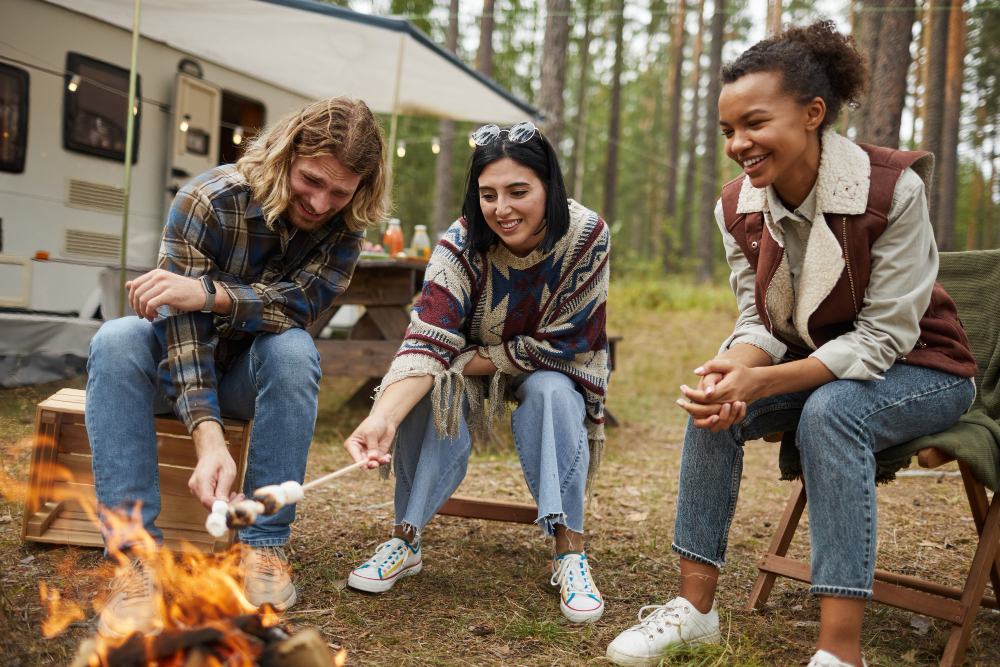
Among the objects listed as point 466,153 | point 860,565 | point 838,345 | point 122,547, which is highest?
point 466,153

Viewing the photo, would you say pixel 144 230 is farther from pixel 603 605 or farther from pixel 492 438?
pixel 603 605

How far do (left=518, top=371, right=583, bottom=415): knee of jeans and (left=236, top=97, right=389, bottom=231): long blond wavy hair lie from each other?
2.40 ft

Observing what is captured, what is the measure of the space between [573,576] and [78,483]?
60.4 inches

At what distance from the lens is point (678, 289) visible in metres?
12.4

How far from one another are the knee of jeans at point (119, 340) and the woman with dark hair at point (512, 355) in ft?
2.03

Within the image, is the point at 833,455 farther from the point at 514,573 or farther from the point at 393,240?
the point at 393,240

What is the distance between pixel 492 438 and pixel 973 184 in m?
22.3

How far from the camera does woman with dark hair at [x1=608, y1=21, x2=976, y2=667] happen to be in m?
1.60

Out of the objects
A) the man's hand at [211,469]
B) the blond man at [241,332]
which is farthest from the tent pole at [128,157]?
the man's hand at [211,469]

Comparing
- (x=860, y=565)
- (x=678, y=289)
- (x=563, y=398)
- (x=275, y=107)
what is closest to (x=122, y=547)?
(x=563, y=398)

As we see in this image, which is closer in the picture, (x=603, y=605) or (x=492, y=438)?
(x=603, y=605)

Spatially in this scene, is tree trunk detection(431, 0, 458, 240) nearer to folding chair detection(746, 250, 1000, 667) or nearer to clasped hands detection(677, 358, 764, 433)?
folding chair detection(746, 250, 1000, 667)

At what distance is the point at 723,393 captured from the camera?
1.63 metres

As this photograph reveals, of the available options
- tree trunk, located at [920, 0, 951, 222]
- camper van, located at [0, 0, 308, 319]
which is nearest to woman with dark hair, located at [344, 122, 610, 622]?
camper van, located at [0, 0, 308, 319]
